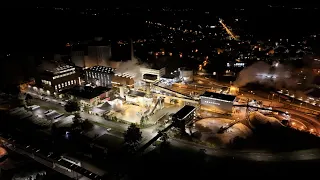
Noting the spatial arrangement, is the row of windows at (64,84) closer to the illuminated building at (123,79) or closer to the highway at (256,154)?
the illuminated building at (123,79)

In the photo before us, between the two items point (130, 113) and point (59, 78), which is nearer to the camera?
point (130, 113)

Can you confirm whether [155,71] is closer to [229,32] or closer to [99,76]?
[99,76]

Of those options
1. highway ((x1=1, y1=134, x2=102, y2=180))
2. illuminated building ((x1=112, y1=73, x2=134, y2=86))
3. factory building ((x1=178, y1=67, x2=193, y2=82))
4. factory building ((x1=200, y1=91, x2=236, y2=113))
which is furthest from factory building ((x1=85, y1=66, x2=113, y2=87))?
highway ((x1=1, y1=134, x2=102, y2=180))

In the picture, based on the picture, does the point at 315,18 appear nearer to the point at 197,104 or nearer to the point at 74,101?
the point at 197,104

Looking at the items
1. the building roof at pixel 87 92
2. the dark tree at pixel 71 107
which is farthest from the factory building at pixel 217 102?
the dark tree at pixel 71 107

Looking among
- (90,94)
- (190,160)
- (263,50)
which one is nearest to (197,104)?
(190,160)

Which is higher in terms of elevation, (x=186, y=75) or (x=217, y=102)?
(x=186, y=75)

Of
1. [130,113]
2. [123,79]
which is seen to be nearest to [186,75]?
[123,79]
